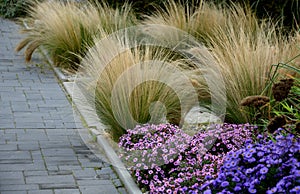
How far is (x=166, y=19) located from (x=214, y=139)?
356 cm

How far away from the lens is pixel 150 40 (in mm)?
7480

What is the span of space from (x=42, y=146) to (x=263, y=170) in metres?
2.56

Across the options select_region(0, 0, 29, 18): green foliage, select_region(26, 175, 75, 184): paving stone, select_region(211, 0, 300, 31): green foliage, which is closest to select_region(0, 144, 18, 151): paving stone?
select_region(26, 175, 75, 184): paving stone

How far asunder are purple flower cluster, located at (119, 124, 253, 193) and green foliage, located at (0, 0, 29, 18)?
891 centimetres

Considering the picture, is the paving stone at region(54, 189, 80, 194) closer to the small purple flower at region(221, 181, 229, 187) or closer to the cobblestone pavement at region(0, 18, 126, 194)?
the cobblestone pavement at region(0, 18, 126, 194)

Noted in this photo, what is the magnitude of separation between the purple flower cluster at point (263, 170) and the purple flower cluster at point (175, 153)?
502mm

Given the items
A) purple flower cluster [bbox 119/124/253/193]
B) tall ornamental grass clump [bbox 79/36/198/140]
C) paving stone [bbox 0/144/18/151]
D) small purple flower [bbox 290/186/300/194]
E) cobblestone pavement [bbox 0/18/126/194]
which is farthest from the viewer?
tall ornamental grass clump [bbox 79/36/198/140]

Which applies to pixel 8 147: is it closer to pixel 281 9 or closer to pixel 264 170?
pixel 264 170

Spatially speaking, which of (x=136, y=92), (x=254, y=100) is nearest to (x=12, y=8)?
(x=136, y=92)

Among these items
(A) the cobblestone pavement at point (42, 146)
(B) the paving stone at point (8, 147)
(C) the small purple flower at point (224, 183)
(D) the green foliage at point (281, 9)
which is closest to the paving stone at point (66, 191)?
(A) the cobblestone pavement at point (42, 146)

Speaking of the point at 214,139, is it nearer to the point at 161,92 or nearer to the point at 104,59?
the point at 161,92

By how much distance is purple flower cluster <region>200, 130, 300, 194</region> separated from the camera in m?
3.25

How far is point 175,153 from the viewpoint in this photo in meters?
4.49

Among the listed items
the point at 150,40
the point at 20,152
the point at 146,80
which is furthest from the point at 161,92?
the point at 150,40
